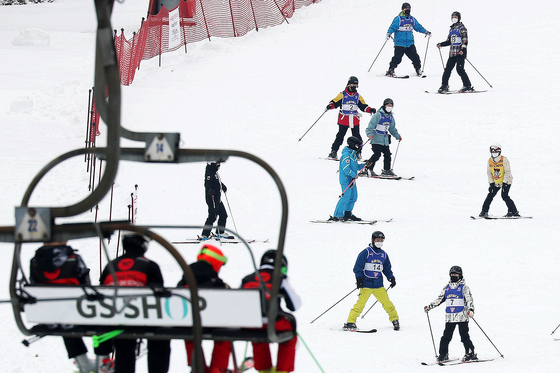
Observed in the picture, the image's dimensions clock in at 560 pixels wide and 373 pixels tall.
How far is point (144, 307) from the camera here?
14.8 ft

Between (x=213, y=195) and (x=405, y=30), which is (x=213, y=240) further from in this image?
(x=405, y=30)

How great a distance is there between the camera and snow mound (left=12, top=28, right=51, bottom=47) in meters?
30.6

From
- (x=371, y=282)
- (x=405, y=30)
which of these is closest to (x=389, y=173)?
(x=405, y=30)

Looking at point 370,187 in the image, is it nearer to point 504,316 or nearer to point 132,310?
point 504,316

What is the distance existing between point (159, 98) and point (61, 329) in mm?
18364

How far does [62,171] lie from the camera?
56.6ft

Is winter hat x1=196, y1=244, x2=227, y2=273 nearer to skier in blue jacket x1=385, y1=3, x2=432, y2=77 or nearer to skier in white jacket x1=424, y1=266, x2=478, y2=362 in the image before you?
skier in white jacket x1=424, y1=266, x2=478, y2=362

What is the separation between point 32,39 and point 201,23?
7.13 metres

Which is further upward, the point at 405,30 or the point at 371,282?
the point at 405,30

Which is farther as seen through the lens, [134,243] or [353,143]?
[353,143]

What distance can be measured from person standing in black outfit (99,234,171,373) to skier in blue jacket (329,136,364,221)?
27.8 ft

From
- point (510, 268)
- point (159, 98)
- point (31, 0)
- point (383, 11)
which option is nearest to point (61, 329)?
point (510, 268)

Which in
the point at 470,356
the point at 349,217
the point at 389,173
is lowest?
the point at 470,356

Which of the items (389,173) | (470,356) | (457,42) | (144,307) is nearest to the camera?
(144,307)
